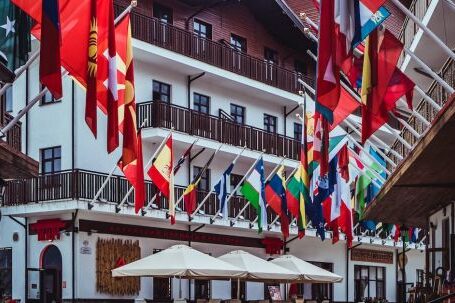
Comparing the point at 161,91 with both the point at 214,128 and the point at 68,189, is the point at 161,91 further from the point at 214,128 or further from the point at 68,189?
the point at 68,189

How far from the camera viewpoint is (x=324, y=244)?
4681 centimetres

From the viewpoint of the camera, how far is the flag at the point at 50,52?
13109mm

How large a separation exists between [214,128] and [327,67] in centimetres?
2522

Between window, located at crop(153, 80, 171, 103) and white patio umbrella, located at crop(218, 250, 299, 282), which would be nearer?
white patio umbrella, located at crop(218, 250, 299, 282)

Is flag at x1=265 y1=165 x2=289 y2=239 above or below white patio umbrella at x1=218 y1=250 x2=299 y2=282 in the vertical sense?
above

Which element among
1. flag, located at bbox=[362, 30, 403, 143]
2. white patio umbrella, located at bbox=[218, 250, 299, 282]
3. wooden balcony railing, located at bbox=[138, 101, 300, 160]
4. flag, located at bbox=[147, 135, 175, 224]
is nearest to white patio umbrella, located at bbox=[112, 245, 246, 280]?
white patio umbrella, located at bbox=[218, 250, 299, 282]

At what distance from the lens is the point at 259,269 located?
30922 millimetres

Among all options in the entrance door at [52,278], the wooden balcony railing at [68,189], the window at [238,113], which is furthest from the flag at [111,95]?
the window at [238,113]

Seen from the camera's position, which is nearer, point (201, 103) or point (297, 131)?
point (201, 103)

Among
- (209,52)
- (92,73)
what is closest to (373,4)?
(92,73)

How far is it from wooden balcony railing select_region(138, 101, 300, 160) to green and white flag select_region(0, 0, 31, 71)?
2006 centimetres

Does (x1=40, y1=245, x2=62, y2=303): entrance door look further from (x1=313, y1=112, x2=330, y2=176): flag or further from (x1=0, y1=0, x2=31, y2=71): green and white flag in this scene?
(x1=0, y1=0, x2=31, y2=71): green and white flag

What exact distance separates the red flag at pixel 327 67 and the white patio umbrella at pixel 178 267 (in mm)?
14241

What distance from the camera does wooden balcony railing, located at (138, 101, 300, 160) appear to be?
117 ft
